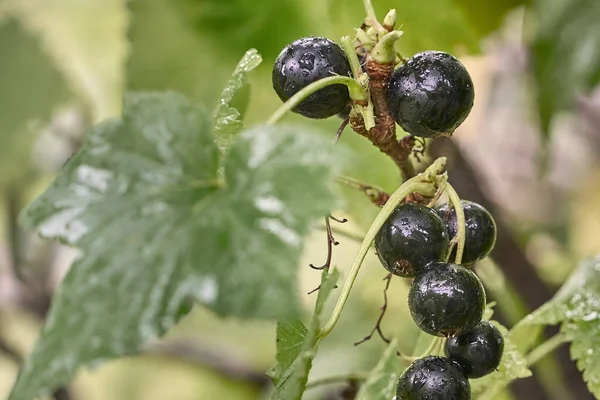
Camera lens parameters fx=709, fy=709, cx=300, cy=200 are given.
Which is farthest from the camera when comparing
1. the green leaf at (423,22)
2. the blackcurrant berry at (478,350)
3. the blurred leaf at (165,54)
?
the blurred leaf at (165,54)

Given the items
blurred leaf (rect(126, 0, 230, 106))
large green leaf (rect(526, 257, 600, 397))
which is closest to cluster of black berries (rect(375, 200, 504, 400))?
large green leaf (rect(526, 257, 600, 397))

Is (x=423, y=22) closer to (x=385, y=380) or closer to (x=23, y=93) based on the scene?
(x=385, y=380)

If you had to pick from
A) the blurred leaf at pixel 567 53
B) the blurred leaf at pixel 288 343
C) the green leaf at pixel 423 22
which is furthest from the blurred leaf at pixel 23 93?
the blurred leaf at pixel 288 343

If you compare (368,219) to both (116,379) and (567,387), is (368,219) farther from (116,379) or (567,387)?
(116,379)

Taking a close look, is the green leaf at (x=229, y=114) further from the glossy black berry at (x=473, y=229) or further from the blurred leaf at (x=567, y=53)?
the blurred leaf at (x=567, y=53)

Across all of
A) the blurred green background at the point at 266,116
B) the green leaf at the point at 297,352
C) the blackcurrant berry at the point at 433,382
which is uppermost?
the green leaf at the point at 297,352

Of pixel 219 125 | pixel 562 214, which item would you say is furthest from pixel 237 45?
pixel 562 214

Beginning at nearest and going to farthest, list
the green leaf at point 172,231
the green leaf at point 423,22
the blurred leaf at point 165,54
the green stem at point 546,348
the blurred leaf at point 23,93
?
the green leaf at point 172,231 → the green stem at point 546,348 → the green leaf at point 423,22 → the blurred leaf at point 165,54 → the blurred leaf at point 23,93
